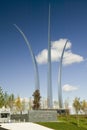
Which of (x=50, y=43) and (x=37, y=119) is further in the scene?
(x=50, y=43)

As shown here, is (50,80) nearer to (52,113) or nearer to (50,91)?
(50,91)

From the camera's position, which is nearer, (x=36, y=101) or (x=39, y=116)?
(x=39, y=116)

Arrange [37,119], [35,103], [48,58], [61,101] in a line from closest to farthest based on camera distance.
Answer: [37,119]
[35,103]
[48,58]
[61,101]

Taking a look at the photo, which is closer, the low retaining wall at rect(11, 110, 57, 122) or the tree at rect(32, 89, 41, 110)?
the low retaining wall at rect(11, 110, 57, 122)

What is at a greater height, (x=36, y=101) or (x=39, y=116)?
(x=36, y=101)

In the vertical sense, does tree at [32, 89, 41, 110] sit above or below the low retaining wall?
above

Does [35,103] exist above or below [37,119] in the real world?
above

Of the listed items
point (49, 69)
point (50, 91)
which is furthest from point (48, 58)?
point (50, 91)

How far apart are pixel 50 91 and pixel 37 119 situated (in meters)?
42.4

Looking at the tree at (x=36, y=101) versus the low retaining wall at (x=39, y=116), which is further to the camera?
the tree at (x=36, y=101)

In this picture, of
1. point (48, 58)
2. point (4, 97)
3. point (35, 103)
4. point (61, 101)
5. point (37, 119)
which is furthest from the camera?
point (61, 101)

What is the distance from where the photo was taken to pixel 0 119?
71688mm

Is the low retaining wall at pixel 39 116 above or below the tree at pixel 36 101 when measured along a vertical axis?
below

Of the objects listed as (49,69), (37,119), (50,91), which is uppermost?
(49,69)
